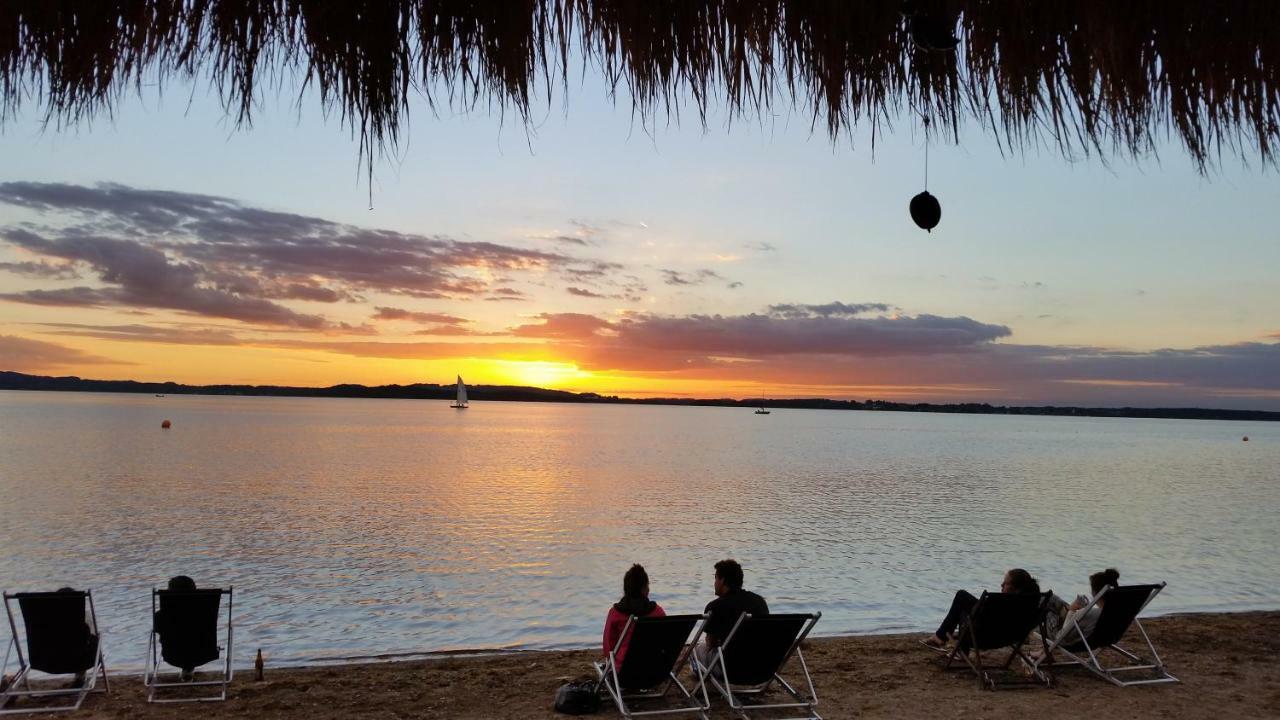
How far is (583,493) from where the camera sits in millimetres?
29391

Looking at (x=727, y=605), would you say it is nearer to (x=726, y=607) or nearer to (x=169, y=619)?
(x=726, y=607)

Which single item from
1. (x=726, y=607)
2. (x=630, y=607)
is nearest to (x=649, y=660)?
(x=630, y=607)

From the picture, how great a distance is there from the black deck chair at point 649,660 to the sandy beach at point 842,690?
0.24 metres

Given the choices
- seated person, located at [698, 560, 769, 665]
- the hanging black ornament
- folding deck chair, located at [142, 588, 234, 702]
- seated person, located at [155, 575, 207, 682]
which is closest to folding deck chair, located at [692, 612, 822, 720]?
seated person, located at [698, 560, 769, 665]

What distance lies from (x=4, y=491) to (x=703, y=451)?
41.0 metres

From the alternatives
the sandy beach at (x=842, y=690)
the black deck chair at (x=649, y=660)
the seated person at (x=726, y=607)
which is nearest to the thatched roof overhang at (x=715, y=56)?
the black deck chair at (x=649, y=660)

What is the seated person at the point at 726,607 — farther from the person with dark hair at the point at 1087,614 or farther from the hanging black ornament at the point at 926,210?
the hanging black ornament at the point at 926,210

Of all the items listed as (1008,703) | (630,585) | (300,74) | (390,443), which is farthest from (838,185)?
→ (390,443)

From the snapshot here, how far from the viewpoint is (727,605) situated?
6098 millimetres

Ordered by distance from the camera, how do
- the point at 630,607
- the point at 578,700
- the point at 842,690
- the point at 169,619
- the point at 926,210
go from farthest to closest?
the point at 842,690
the point at 169,619
the point at 630,607
the point at 578,700
the point at 926,210

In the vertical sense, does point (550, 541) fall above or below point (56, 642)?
below

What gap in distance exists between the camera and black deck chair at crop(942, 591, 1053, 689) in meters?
6.16

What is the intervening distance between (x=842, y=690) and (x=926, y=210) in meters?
4.22

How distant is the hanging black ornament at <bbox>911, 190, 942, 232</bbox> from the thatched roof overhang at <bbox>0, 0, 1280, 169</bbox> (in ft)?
3.68
